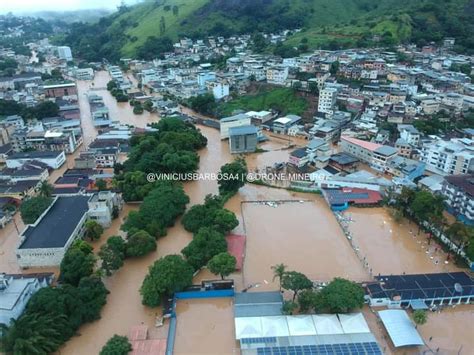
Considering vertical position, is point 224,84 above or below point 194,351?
above

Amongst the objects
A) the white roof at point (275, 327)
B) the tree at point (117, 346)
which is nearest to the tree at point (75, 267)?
the tree at point (117, 346)

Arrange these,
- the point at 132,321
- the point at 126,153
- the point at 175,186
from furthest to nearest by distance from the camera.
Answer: the point at 126,153 < the point at 175,186 < the point at 132,321

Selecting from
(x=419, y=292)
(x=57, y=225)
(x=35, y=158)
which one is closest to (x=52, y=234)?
(x=57, y=225)

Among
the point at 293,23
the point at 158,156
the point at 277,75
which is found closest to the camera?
the point at 158,156

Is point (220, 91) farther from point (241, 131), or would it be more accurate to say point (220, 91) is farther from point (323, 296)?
point (323, 296)

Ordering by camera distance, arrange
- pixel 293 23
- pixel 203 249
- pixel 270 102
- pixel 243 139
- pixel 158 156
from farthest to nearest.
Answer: pixel 293 23 → pixel 270 102 → pixel 243 139 → pixel 158 156 → pixel 203 249

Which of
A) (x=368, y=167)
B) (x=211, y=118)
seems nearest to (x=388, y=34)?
(x=211, y=118)

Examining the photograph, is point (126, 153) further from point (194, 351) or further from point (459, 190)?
point (459, 190)
